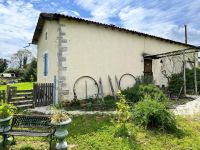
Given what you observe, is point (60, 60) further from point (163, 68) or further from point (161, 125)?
point (163, 68)

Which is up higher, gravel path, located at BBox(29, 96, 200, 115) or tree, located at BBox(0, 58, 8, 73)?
tree, located at BBox(0, 58, 8, 73)

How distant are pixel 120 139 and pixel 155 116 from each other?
4.60 ft

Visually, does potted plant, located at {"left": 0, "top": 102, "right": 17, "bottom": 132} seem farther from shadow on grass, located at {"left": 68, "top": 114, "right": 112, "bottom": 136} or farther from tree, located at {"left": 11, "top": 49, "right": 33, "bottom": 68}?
tree, located at {"left": 11, "top": 49, "right": 33, "bottom": 68}

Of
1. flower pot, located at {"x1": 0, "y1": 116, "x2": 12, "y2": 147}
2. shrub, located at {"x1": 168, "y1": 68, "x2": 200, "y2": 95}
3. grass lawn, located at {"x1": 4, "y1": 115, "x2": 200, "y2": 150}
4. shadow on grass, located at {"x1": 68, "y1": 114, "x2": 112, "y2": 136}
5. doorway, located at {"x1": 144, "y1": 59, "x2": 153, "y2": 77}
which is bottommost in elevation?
grass lawn, located at {"x1": 4, "y1": 115, "x2": 200, "y2": 150}

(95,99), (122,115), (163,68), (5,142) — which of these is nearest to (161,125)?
(122,115)

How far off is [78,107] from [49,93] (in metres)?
1.76

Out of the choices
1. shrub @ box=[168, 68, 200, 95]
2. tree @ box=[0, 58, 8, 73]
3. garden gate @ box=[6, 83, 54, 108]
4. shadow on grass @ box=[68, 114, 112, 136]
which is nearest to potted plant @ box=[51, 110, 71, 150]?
shadow on grass @ box=[68, 114, 112, 136]

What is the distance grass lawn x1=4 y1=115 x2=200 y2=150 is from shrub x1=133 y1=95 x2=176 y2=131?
25cm

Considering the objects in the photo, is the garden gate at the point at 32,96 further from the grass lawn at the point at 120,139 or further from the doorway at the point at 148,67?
the doorway at the point at 148,67

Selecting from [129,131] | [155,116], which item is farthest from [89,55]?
[129,131]

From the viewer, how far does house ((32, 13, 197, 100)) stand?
11.4 meters

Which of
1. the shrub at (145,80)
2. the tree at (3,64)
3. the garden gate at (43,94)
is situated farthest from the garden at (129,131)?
the tree at (3,64)

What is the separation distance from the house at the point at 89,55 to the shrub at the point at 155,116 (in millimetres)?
5043

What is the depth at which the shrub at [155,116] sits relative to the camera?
680 cm
